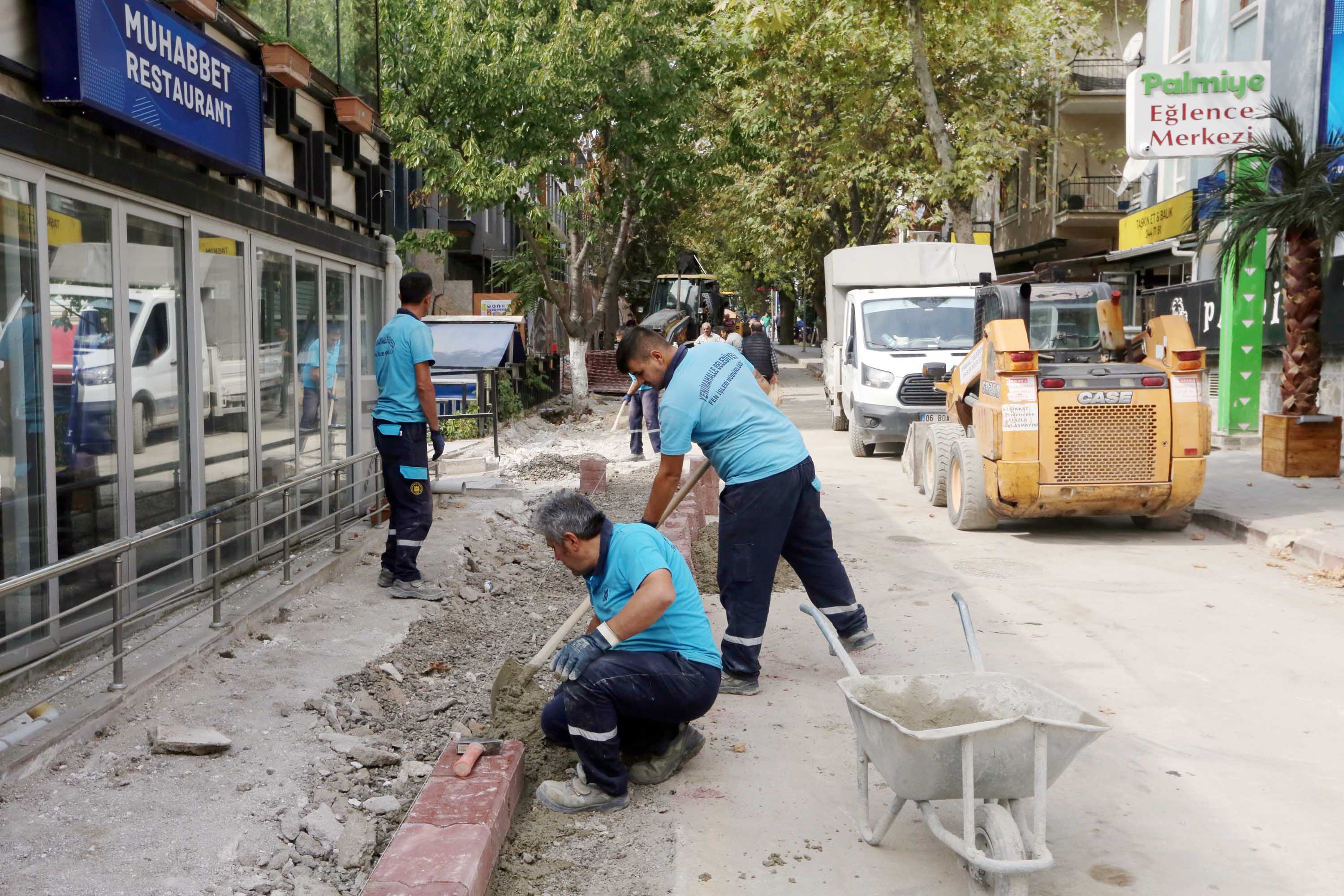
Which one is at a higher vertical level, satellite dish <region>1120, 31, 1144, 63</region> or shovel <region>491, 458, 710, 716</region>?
satellite dish <region>1120, 31, 1144, 63</region>

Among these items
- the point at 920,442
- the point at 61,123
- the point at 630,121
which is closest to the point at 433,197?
the point at 630,121

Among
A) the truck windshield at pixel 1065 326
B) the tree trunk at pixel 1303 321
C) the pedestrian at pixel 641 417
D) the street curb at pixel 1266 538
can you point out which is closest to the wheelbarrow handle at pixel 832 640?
Answer: the street curb at pixel 1266 538

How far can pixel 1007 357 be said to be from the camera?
9.91 m

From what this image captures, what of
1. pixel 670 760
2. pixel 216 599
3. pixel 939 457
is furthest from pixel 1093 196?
pixel 670 760

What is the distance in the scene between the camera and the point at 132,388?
6.21m

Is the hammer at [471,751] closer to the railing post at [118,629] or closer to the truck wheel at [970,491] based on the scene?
the railing post at [118,629]

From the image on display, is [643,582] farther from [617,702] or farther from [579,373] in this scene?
[579,373]

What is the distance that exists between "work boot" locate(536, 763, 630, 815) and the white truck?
1060 cm

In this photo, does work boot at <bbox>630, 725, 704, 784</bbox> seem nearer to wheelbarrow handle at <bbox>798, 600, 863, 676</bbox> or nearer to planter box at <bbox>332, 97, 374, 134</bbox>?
wheelbarrow handle at <bbox>798, 600, 863, 676</bbox>

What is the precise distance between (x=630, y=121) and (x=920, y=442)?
33.5 feet

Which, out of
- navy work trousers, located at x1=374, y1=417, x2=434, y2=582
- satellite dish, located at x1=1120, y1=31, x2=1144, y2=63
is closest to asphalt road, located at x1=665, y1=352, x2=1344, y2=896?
navy work trousers, located at x1=374, y1=417, x2=434, y2=582

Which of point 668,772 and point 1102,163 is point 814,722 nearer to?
point 668,772

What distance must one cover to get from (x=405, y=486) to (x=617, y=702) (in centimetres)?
348

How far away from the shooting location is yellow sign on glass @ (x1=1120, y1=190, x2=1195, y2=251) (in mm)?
19188
